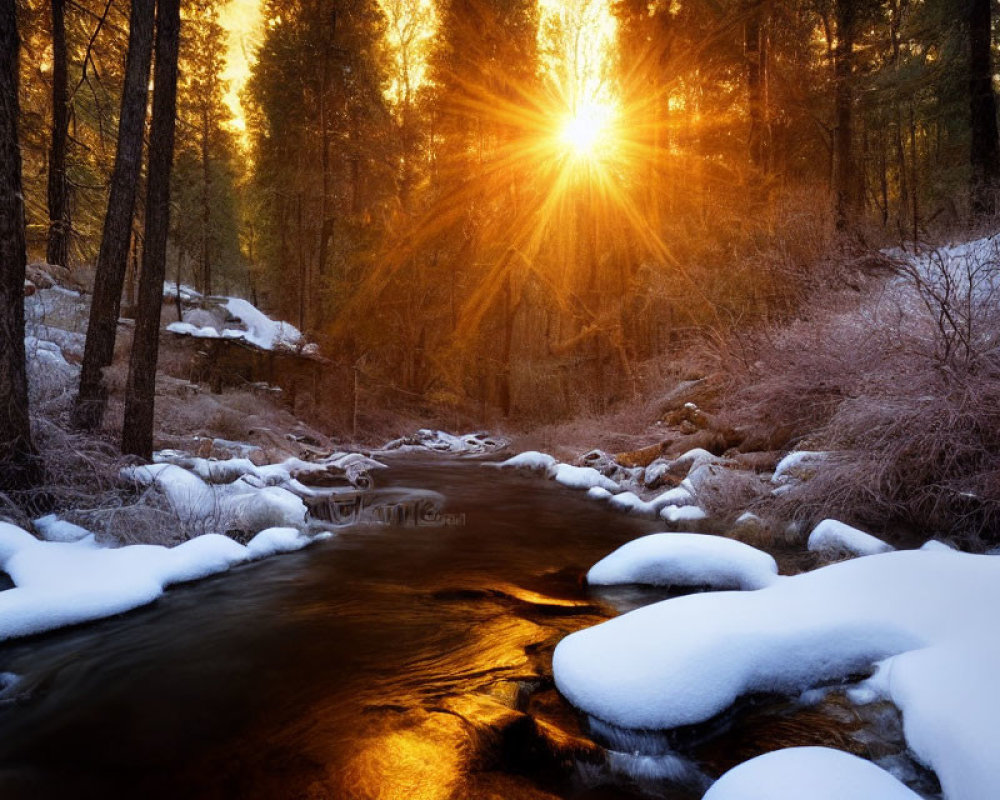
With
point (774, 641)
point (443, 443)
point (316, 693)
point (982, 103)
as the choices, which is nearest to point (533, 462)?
point (443, 443)

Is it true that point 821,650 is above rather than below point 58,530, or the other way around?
below

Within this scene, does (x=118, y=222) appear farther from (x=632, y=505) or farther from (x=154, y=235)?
(x=632, y=505)

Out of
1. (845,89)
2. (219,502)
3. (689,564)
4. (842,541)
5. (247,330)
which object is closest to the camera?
(689,564)

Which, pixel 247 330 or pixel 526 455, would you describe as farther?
pixel 247 330

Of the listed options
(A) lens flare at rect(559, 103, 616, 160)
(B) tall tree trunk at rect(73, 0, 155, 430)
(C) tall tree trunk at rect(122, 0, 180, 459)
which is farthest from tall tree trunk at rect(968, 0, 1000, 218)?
(B) tall tree trunk at rect(73, 0, 155, 430)

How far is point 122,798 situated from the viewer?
2.63 m

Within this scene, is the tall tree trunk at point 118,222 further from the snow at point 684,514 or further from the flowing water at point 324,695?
the snow at point 684,514

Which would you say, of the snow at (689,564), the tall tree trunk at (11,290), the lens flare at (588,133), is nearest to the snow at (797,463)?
the snow at (689,564)

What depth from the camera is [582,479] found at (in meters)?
11.7

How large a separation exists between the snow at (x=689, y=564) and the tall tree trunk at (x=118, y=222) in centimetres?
710

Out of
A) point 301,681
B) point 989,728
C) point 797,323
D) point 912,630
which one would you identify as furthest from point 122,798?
point 797,323

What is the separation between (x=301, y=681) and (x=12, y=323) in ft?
16.3

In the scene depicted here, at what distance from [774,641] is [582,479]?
847cm

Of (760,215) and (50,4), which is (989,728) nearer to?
(760,215)
